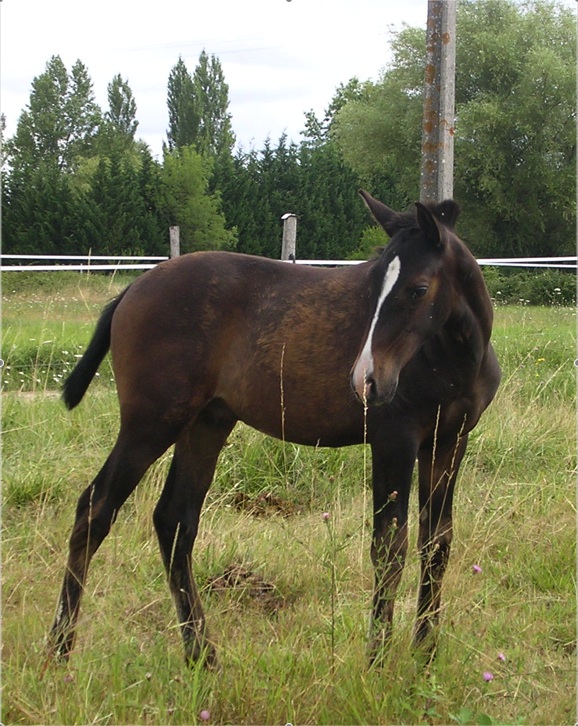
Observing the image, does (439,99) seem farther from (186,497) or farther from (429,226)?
(186,497)

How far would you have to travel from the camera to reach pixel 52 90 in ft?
87.3

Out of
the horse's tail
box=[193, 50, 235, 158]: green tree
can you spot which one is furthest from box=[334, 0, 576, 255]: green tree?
the horse's tail

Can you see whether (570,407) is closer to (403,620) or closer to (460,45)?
(403,620)

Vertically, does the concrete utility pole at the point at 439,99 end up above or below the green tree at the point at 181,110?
below

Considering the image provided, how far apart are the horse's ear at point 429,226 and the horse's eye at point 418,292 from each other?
0.66 ft

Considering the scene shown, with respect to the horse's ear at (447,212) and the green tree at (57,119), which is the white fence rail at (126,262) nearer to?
the horse's ear at (447,212)

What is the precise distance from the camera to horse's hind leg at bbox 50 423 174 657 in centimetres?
325

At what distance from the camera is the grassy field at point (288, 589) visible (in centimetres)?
269

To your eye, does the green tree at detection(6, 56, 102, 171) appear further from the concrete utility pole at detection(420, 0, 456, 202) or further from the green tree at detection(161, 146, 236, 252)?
the concrete utility pole at detection(420, 0, 456, 202)

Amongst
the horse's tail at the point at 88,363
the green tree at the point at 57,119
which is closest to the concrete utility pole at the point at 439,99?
the horse's tail at the point at 88,363

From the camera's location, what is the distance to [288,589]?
3.76 metres

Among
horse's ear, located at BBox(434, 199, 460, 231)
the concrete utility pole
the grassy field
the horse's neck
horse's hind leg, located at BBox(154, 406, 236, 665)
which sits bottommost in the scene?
the grassy field

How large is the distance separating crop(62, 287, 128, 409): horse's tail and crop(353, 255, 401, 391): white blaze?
51.4 inches

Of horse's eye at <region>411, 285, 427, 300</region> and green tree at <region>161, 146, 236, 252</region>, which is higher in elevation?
green tree at <region>161, 146, 236, 252</region>
